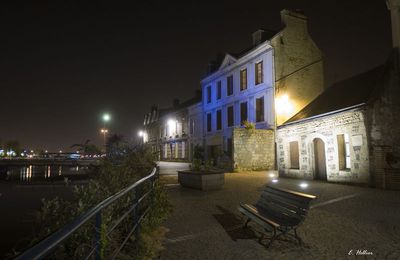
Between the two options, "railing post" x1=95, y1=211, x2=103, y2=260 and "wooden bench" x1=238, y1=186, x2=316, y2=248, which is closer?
"railing post" x1=95, y1=211, x2=103, y2=260

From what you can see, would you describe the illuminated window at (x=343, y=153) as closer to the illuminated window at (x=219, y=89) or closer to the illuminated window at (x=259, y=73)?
the illuminated window at (x=259, y=73)

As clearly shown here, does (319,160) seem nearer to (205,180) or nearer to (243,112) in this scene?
(205,180)

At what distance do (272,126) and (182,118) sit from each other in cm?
1694

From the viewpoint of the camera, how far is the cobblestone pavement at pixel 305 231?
447 cm

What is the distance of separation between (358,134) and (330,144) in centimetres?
163

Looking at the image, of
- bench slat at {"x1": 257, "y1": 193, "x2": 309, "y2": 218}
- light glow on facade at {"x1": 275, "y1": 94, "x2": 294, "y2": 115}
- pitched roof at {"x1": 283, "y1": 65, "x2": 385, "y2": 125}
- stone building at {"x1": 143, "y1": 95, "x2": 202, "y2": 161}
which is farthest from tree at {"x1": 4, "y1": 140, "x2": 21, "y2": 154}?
bench slat at {"x1": 257, "y1": 193, "x2": 309, "y2": 218}

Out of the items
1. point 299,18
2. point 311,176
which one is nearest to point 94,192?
point 311,176

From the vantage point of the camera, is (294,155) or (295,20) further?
(295,20)

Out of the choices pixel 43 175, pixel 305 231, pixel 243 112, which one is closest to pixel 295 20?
pixel 243 112

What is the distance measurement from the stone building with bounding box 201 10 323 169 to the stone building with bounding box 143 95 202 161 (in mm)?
8004

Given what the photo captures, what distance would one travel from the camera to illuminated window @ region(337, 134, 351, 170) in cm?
1329

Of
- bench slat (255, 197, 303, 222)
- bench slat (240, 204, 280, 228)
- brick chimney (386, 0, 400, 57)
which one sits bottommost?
bench slat (240, 204, 280, 228)

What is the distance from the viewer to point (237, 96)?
25391mm

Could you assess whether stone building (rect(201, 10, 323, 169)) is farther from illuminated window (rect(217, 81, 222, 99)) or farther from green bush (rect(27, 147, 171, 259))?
green bush (rect(27, 147, 171, 259))
